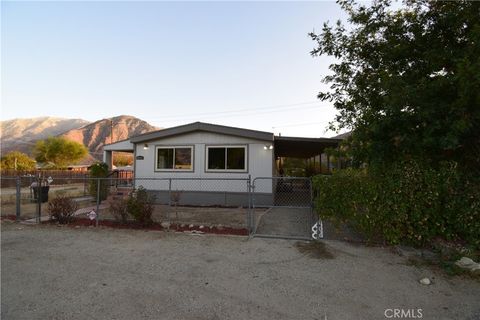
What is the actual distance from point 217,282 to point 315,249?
239cm

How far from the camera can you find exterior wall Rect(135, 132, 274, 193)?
1068 centimetres

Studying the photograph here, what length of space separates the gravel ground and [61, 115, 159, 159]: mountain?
102 meters

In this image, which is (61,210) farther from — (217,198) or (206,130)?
(206,130)

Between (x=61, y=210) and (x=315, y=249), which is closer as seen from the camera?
(x=315, y=249)

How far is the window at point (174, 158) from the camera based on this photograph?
11359 millimetres

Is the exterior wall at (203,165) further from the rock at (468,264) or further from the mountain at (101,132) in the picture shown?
the mountain at (101,132)

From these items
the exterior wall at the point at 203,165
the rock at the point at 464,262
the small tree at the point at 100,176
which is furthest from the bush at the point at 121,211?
the rock at the point at 464,262

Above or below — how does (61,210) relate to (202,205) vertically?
above

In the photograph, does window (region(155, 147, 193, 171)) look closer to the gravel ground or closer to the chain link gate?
the chain link gate

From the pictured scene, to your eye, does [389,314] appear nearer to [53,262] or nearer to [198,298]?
[198,298]

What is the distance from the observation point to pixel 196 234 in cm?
661

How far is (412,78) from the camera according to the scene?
5.68 m

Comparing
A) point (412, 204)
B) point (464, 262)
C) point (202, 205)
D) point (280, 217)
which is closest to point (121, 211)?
point (202, 205)

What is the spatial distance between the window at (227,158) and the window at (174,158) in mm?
850
